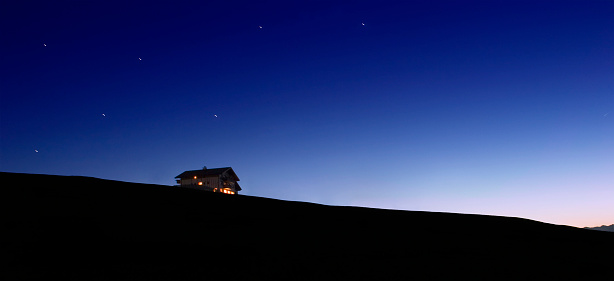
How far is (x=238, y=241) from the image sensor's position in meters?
2.48

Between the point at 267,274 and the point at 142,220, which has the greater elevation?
the point at 142,220

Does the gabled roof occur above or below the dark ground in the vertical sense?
above

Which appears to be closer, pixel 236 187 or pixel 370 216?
pixel 370 216

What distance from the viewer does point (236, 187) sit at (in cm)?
5506

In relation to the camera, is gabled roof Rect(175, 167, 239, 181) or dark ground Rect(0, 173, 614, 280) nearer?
dark ground Rect(0, 173, 614, 280)

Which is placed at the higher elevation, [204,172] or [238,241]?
[204,172]

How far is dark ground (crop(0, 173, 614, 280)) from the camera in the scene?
74.8 inches

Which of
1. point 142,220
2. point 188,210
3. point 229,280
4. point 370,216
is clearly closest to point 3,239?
point 142,220

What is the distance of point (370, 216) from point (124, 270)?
2904 millimetres

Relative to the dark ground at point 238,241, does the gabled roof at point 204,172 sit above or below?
above

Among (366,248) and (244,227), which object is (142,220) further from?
(366,248)

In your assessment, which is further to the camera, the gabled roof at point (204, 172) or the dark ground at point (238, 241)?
the gabled roof at point (204, 172)

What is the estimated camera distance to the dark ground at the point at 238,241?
1901 mm

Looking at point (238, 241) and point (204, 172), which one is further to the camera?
point (204, 172)
